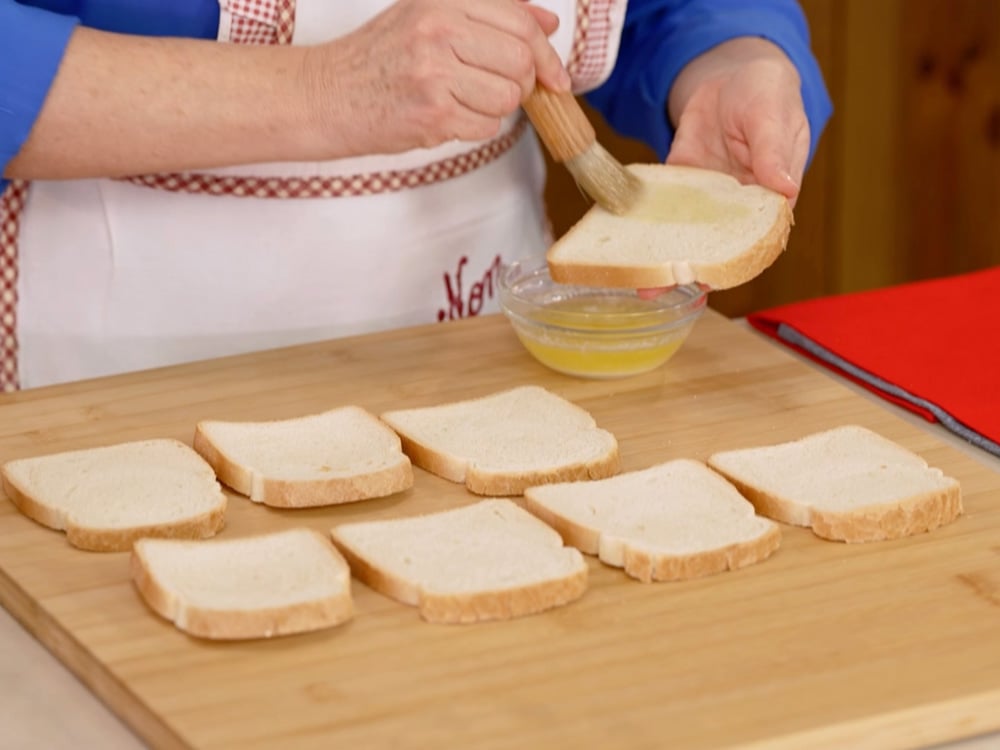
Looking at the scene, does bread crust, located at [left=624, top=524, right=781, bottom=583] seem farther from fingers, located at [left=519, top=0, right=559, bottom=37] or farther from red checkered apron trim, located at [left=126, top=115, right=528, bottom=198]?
red checkered apron trim, located at [left=126, top=115, right=528, bottom=198]

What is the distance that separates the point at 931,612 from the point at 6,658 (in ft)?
2.28

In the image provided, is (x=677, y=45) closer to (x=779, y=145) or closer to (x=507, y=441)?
(x=779, y=145)

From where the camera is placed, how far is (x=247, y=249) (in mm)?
1856

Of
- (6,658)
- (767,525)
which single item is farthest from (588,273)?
(6,658)

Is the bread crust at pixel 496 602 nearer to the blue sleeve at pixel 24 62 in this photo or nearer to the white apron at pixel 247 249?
the blue sleeve at pixel 24 62

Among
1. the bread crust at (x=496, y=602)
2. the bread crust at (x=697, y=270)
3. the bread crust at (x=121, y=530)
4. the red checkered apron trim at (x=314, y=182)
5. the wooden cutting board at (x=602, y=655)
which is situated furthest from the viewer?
the red checkered apron trim at (x=314, y=182)

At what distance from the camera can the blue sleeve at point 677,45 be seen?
6.53ft

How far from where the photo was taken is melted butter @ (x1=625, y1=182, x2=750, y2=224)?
66.4 inches

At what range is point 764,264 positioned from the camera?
163 cm

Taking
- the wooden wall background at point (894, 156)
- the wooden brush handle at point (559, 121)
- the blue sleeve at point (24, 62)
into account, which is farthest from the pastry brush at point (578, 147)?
the wooden wall background at point (894, 156)

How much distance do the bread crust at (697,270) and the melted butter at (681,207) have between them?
0.06 meters

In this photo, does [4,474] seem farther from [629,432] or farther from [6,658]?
[629,432]

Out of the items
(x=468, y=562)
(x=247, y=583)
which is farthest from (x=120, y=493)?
(x=468, y=562)

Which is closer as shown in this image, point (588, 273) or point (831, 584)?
point (831, 584)
